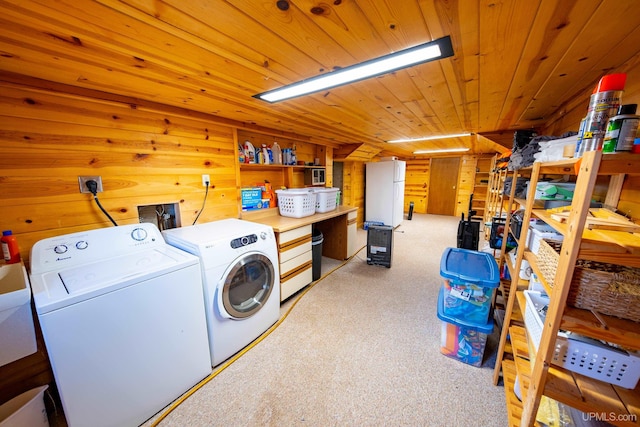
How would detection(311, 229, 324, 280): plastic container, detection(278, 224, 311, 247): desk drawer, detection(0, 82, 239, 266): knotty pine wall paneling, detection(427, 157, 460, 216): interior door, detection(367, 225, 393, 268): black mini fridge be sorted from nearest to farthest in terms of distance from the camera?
1. detection(0, 82, 239, 266): knotty pine wall paneling
2. detection(278, 224, 311, 247): desk drawer
3. detection(311, 229, 324, 280): plastic container
4. detection(367, 225, 393, 268): black mini fridge
5. detection(427, 157, 460, 216): interior door

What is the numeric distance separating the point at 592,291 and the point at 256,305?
1893mm

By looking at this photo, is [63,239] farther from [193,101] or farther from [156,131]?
[193,101]

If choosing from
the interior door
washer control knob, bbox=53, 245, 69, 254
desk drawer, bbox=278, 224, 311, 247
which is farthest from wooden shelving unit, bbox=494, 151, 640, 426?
the interior door

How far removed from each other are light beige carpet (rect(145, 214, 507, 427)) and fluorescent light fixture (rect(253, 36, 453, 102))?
1.93 metres

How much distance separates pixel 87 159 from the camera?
1.55 m

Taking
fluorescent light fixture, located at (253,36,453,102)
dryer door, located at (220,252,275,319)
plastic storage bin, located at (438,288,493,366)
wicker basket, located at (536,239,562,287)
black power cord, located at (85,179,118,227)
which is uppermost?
fluorescent light fixture, located at (253,36,453,102)

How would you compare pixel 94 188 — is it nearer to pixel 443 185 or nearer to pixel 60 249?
pixel 60 249

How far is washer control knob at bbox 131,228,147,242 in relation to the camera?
62.7 inches

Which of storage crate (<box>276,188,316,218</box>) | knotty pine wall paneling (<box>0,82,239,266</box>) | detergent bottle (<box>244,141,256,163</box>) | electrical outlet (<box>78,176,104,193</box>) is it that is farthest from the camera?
storage crate (<box>276,188,316,218</box>)

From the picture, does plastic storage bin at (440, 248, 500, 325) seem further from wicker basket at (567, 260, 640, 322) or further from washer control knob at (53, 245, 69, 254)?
washer control knob at (53, 245, 69, 254)

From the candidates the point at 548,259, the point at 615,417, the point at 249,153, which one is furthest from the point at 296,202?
the point at 615,417

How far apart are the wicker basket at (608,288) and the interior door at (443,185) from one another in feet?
22.5

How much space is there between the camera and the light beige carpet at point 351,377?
132cm

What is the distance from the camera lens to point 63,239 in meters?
1.36
